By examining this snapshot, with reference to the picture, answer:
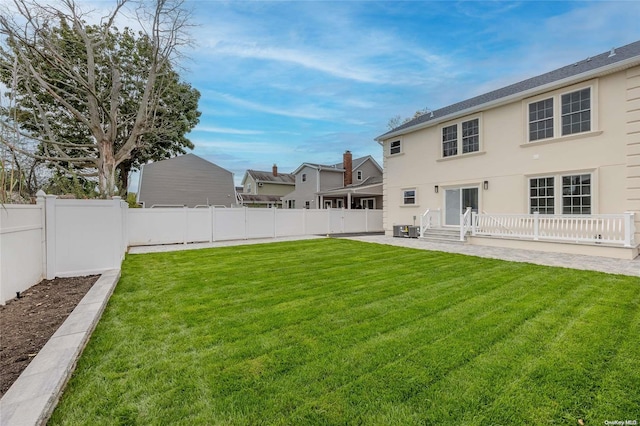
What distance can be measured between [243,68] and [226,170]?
12.6 meters

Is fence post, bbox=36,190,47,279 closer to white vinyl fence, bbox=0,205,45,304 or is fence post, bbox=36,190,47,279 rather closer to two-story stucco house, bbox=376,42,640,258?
white vinyl fence, bbox=0,205,45,304

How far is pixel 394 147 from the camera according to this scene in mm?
16938

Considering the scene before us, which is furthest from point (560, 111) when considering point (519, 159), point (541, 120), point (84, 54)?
point (84, 54)

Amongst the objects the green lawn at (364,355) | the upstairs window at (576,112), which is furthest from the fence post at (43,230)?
the upstairs window at (576,112)

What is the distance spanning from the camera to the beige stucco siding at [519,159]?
9.08 meters

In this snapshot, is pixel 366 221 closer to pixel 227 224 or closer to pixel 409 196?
pixel 409 196

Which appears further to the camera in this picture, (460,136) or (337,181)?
(337,181)

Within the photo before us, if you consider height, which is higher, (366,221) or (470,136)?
(470,136)

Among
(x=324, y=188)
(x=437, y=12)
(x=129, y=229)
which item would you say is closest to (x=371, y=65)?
(x=437, y=12)

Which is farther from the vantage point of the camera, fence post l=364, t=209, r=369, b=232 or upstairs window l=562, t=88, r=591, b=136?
fence post l=364, t=209, r=369, b=232

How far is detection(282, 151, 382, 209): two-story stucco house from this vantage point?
2597 cm

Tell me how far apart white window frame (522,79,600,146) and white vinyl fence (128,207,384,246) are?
A: 34.2 ft

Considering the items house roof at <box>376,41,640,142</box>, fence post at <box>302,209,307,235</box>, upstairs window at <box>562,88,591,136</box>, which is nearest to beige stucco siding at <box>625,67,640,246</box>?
house roof at <box>376,41,640,142</box>

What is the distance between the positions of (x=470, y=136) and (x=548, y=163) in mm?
3418
